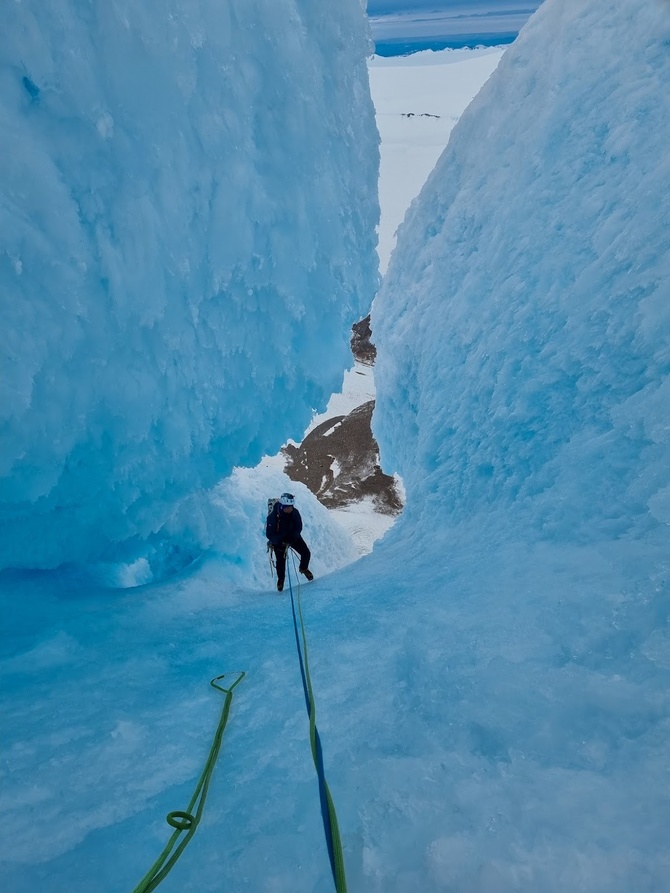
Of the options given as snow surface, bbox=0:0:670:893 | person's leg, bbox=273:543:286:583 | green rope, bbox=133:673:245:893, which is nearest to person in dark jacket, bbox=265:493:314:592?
person's leg, bbox=273:543:286:583

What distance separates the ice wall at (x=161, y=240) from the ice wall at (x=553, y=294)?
135 cm

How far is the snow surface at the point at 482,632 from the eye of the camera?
5.65 feet

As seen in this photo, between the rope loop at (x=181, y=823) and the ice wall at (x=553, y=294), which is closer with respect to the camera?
the rope loop at (x=181, y=823)

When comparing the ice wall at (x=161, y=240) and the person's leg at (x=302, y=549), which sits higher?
the ice wall at (x=161, y=240)

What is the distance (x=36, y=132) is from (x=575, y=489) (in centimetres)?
372

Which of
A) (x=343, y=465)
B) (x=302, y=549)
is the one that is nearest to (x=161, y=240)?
(x=302, y=549)

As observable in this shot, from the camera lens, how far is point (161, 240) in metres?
3.89

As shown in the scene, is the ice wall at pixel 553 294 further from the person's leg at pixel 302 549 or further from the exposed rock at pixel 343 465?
the exposed rock at pixel 343 465

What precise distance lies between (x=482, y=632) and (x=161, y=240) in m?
3.28

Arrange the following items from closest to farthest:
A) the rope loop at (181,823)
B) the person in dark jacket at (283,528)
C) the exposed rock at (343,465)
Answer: the rope loop at (181,823), the person in dark jacket at (283,528), the exposed rock at (343,465)

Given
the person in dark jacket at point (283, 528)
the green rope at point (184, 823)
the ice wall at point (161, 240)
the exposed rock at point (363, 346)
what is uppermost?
the exposed rock at point (363, 346)

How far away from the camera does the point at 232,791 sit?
6.63 ft

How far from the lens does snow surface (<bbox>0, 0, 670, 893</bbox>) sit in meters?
1.72

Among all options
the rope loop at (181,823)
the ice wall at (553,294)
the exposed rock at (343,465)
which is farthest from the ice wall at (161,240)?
the exposed rock at (343,465)
